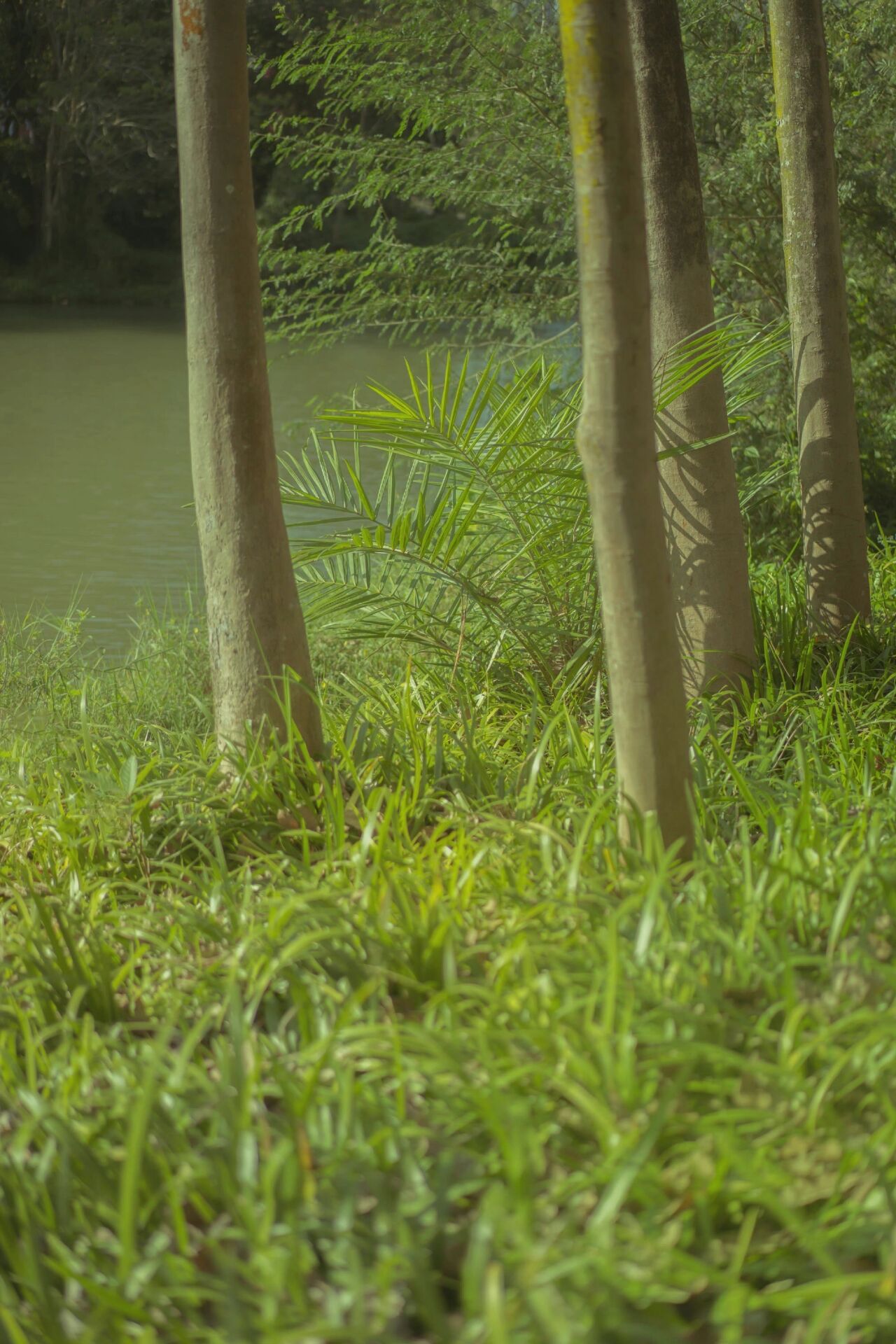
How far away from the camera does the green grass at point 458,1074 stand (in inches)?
64.5

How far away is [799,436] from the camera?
181 inches

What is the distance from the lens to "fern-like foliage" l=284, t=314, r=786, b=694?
383 centimetres

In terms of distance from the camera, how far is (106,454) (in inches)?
547

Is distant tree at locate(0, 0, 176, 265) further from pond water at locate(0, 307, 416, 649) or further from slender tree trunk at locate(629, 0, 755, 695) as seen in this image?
slender tree trunk at locate(629, 0, 755, 695)

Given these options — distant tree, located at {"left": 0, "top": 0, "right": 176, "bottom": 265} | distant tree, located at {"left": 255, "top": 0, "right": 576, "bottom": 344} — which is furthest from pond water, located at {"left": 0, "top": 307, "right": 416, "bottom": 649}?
distant tree, located at {"left": 0, "top": 0, "right": 176, "bottom": 265}

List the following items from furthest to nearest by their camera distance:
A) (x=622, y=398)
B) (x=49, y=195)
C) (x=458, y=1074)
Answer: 1. (x=49, y=195)
2. (x=622, y=398)
3. (x=458, y=1074)

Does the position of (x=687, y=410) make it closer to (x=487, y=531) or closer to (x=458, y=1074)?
(x=487, y=531)

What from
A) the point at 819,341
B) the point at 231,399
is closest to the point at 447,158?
the point at 819,341

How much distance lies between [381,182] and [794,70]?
3745 millimetres

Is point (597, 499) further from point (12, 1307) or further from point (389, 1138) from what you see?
point (12, 1307)

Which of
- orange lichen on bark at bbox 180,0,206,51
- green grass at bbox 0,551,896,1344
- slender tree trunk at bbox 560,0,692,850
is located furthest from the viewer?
Result: orange lichen on bark at bbox 180,0,206,51

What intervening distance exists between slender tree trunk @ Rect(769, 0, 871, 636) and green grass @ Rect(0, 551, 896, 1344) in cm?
154

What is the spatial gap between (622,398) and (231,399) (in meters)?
1.23

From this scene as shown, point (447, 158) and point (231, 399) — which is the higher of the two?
point (447, 158)
